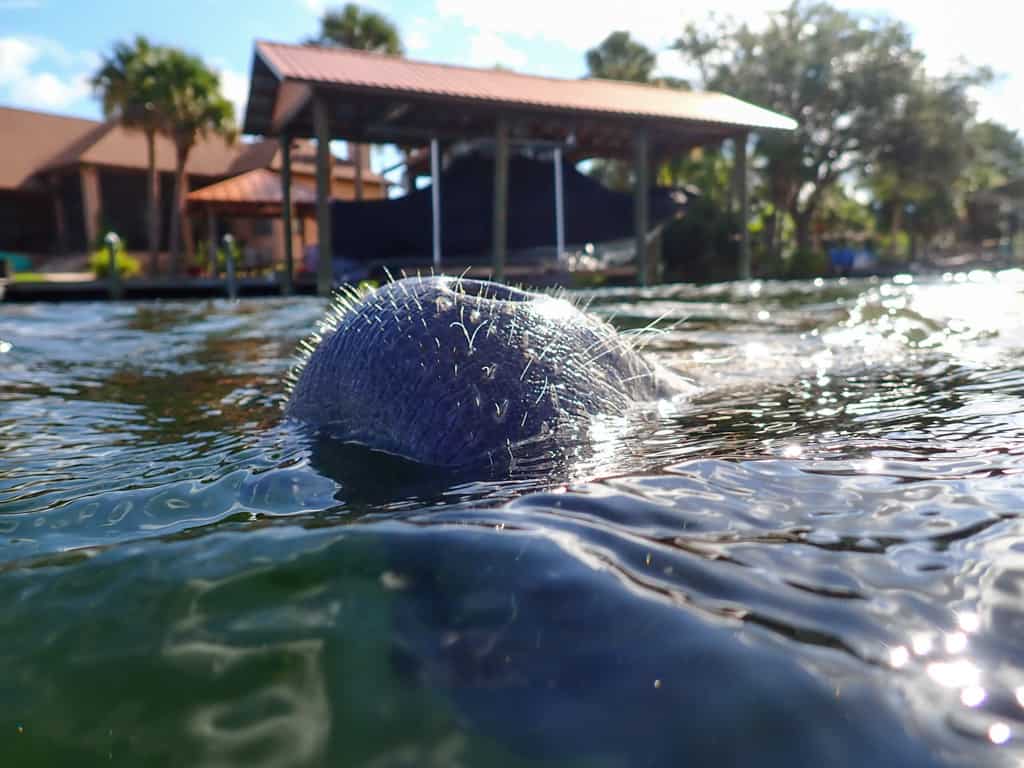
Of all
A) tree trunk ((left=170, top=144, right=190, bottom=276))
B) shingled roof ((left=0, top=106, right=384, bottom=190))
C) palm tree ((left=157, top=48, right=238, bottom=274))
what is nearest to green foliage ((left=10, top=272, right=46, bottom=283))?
tree trunk ((left=170, top=144, right=190, bottom=276))

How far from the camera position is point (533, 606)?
4.36 feet

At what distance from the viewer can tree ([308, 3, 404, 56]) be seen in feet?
96.4

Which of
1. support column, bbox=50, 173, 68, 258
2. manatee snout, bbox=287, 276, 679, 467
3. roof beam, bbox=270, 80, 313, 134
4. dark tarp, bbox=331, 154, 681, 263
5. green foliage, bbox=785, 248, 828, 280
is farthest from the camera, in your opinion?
support column, bbox=50, 173, 68, 258

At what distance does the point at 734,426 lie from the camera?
294 cm

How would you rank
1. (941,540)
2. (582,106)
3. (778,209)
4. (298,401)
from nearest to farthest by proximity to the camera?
(941,540) < (298,401) < (582,106) < (778,209)

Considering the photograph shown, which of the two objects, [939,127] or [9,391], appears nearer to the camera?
[9,391]

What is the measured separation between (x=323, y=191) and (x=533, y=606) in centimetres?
1280

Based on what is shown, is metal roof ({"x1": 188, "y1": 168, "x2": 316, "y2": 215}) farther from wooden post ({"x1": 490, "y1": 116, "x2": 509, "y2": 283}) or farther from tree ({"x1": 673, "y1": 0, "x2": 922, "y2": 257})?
tree ({"x1": 673, "y1": 0, "x2": 922, "y2": 257})

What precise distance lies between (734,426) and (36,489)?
238 centimetres

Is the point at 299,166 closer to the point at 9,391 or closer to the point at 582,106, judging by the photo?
the point at 582,106

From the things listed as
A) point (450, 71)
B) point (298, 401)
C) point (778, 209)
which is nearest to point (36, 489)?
point (298, 401)

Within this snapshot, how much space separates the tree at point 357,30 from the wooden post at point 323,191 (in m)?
18.4

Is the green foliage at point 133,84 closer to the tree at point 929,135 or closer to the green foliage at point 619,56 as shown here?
the green foliage at point 619,56

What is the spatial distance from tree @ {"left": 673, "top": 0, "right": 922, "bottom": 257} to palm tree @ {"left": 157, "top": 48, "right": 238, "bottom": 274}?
19.3 m
